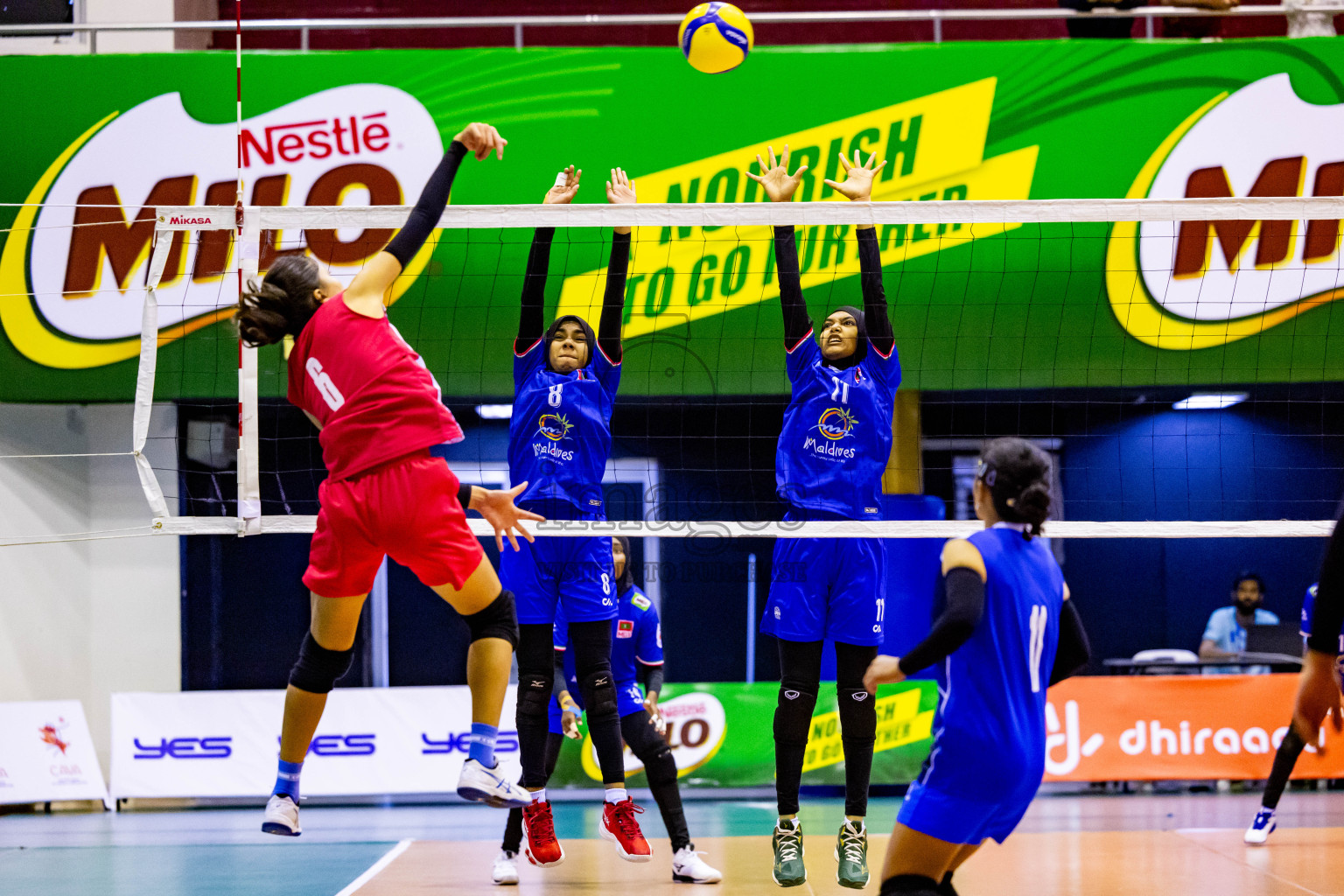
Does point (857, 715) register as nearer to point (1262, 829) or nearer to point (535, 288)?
point (535, 288)

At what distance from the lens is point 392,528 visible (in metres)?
3.49

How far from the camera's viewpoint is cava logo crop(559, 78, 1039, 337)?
830 cm

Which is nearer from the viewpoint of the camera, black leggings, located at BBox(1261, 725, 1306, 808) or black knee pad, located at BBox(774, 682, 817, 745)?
black knee pad, located at BBox(774, 682, 817, 745)

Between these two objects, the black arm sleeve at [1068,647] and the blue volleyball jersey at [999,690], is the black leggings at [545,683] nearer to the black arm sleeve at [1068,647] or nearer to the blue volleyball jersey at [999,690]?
the blue volleyball jersey at [999,690]

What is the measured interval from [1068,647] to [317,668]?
234 cm

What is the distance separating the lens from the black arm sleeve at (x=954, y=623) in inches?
117

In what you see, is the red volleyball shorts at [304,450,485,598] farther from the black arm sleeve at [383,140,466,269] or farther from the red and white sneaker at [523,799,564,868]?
the red and white sneaker at [523,799,564,868]

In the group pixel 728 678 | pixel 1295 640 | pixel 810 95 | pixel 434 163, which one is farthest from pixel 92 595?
pixel 1295 640

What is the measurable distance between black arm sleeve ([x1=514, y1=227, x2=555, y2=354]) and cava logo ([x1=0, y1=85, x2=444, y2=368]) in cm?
324

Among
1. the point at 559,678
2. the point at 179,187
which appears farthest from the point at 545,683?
the point at 179,187

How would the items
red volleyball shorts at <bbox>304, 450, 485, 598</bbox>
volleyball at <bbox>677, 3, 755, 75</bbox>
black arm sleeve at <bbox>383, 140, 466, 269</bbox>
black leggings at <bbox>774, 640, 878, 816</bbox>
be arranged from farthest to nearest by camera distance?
volleyball at <bbox>677, 3, 755, 75</bbox>
black leggings at <bbox>774, 640, 878, 816</bbox>
black arm sleeve at <bbox>383, 140, 466, 269</bbox>
red volleyball shorts at <bbox>304, 450, 485, 598</bbox>

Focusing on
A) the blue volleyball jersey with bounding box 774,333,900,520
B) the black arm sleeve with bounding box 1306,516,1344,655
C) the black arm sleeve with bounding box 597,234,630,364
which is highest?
the black arm sleeve with bounding box 597,234,630,364

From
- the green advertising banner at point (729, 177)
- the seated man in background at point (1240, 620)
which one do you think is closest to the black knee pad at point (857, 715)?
the green advertising banner at point (729, 177)

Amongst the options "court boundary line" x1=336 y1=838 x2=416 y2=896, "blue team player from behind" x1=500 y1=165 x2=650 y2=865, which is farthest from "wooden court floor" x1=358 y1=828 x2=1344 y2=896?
"blue team player from behind" x1=500 y1=165 x2=650 y2=865
